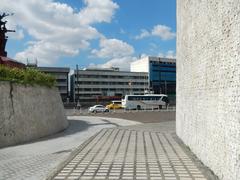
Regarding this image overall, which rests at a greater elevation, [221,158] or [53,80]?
[53,80]

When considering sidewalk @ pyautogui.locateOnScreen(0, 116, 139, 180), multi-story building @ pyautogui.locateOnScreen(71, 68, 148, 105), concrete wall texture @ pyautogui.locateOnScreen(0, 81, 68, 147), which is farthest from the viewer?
multi-story building @ pyautogui.locateOnScreen(71, 68, 148, 105)

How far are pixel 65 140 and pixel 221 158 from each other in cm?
991

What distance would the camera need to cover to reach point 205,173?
887cm

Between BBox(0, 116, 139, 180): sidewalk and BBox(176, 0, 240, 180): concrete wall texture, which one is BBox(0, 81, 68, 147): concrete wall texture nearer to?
BBox(0, 116, 139, 180): sidewalk

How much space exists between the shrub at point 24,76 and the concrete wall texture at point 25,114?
297mm

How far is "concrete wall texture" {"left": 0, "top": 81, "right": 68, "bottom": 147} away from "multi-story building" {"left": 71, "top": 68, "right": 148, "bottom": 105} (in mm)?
67066

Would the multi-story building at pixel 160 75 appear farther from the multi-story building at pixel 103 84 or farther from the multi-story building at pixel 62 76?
the multi-story building at pixel 62 76

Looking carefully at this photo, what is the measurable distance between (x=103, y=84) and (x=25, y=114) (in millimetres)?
83732

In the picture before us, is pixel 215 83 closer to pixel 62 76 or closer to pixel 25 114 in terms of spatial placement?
pixel 25 114

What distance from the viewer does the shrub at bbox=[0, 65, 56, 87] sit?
16.1m

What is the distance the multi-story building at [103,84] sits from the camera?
9306 cm

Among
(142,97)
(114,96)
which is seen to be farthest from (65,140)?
(114,96)

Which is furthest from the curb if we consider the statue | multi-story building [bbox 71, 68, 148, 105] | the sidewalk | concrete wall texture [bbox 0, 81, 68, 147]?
multi-story building [bbox 71, 68, 148, 105]

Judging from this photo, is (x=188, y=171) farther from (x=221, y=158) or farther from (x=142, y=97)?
(x=142, y=97)
